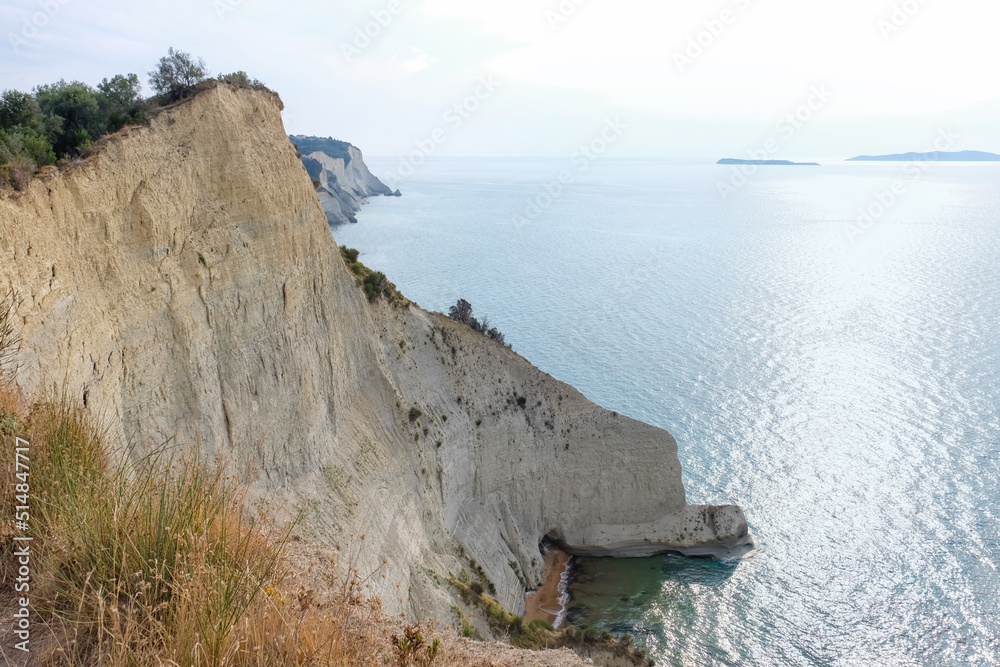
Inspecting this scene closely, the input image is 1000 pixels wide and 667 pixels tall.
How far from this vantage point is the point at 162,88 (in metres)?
18.0

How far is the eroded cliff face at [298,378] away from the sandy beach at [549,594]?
1.01 m

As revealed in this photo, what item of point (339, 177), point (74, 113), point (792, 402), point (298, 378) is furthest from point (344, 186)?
point (74, 113)

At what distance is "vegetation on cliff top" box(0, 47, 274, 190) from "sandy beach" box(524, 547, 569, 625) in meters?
24.1

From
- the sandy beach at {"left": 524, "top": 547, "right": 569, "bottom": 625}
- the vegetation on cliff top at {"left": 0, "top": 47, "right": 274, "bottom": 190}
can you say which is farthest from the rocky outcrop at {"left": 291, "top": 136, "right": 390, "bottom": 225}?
the vegetation on cliff top at {"left": 0, "top": 47, "right": 274, "bottom": 190}

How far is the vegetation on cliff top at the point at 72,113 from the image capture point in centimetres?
1262

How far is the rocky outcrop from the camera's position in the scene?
116 metres

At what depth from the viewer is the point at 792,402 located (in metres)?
43.6

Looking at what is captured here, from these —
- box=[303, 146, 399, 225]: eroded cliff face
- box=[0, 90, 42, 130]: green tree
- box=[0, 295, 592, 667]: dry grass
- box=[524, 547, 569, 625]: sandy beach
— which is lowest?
box=[524, 547, 569, 625]: sandy beach

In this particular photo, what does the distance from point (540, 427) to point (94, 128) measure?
72.5 feet

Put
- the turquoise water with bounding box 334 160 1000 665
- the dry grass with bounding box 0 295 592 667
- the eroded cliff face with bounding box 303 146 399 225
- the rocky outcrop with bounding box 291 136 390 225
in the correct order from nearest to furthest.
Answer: the dry grass with bounding box 0 295 592 667, the turquoise water with bounding box 334 160 1000 665, the rocky outcrop with bounding box 291 136 390 225, the eroded cliff face with bounding box 303 146 399 225

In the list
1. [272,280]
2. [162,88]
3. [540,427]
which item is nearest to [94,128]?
[162,88]

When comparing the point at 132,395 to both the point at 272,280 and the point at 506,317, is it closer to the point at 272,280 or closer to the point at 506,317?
the point at 272,280

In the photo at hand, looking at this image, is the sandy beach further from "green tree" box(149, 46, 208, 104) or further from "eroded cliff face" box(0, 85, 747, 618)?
"green tree" box(149, 46, 208, 104)

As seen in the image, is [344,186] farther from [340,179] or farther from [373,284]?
[373,284]
